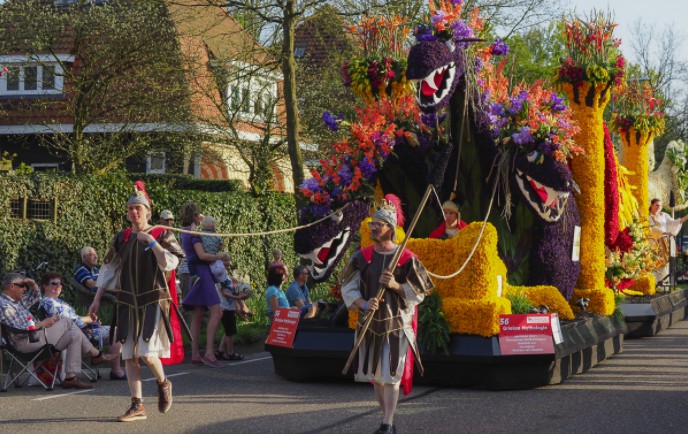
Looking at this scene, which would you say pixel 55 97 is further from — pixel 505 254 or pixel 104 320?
pixel 505 254

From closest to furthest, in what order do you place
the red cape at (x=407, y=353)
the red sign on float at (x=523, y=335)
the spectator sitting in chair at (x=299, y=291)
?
the red cape at (x=407, y=353) < the red sign on float at (x=523, y=335) < the spectator sitting in chair at (x=299, y=291)

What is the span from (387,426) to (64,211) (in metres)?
10.1

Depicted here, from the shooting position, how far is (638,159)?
21.4 meters

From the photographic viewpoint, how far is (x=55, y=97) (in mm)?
30578

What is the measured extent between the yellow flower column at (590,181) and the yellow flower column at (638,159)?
6497mm

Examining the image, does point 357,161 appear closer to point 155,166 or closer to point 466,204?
point 466,204

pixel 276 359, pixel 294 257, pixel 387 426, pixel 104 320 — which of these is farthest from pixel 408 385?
pixel 294 257

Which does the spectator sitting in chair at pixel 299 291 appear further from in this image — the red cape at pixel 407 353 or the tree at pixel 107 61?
the tree at pixel 107 61

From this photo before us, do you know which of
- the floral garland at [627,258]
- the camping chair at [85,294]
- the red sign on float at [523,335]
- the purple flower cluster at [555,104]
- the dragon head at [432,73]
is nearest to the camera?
the red sign on float at [523,335]

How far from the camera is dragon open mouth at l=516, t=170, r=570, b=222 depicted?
12.7 meters

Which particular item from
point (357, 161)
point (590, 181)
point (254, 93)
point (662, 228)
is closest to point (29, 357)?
point (357, 161)

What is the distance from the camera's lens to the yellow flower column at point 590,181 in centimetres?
1444

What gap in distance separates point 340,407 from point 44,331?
3376 mm

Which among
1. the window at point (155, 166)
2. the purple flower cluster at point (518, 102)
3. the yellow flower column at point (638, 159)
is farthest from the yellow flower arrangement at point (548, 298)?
the window at point (155, 166)
